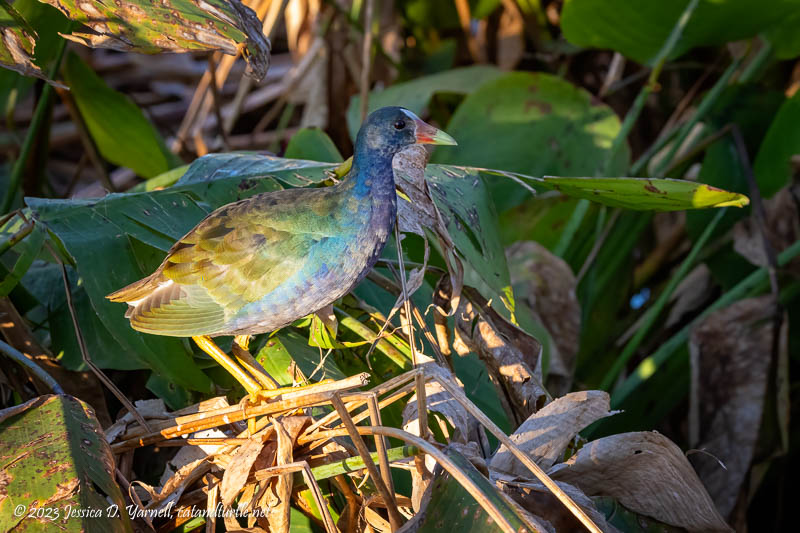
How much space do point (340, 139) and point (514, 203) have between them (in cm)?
91

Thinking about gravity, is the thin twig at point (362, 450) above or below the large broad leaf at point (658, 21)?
below

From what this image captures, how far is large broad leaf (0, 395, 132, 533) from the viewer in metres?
0.82

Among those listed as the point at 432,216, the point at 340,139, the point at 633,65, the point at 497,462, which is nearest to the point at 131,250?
the point at 432,216

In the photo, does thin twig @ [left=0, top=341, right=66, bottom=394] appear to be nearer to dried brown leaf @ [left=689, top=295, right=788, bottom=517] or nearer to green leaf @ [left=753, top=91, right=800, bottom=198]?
dried brown leaf @ [left=689, top=295, right=788, bottom=517]

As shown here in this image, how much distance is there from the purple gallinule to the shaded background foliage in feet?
0.40

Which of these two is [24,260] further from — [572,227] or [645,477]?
[572,227]

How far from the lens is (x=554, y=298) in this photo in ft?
5.24

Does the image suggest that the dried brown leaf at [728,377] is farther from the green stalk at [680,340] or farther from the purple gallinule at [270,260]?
the purple gallinule at [270,260]

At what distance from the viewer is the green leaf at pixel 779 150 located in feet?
5.49

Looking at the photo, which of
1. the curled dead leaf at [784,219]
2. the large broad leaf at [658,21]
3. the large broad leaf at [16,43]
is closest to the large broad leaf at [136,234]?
the large broad leaf at [16,43]

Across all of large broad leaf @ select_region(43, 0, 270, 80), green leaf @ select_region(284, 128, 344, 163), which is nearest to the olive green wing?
large broad leaf @ select_region(43, 0, 270, 80)

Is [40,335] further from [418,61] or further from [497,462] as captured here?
[418,61]

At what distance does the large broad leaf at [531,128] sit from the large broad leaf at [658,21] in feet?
0.53

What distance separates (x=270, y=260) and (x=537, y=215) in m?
1.01
